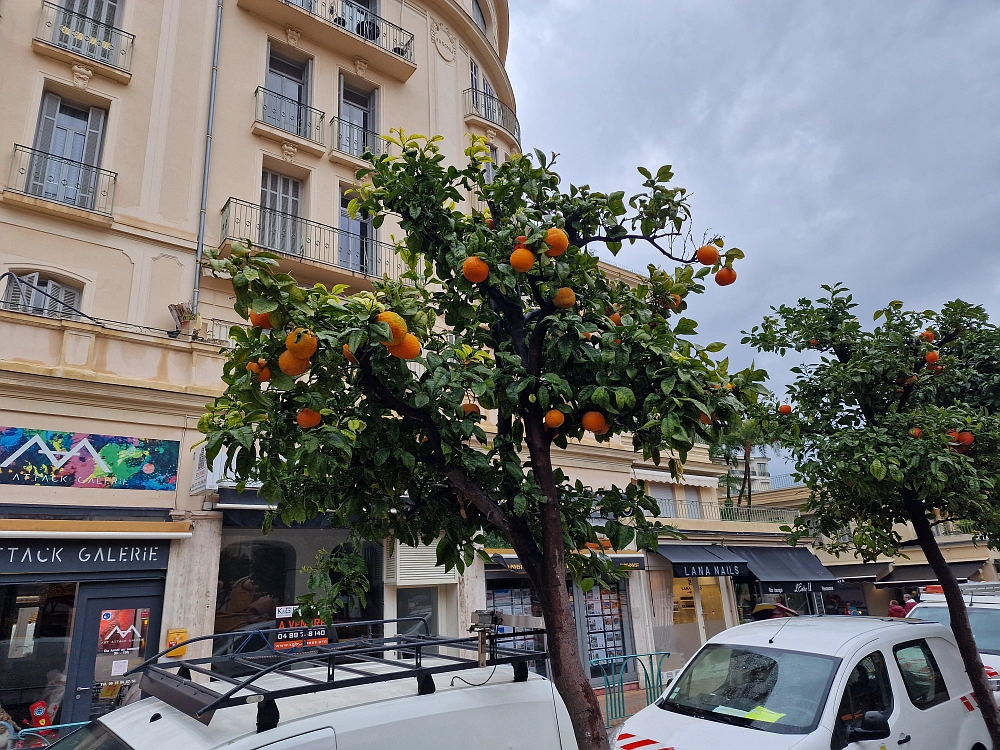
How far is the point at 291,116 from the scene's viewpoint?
45.5ft

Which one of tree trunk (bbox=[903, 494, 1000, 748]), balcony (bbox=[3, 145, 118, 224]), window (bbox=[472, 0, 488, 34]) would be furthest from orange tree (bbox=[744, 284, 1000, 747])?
window (bbox=[472, 0, 488, 34])

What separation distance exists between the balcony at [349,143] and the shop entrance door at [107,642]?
29.4 feet

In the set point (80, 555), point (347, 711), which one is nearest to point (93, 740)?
point (347, 711)

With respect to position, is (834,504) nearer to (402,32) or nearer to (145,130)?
(145,130)

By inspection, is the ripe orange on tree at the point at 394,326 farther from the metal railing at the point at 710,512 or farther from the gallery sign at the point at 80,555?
the metal railing at the point at 710,512

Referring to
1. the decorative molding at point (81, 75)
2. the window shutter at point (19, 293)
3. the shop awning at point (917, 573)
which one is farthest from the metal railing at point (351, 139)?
the shop awning at point (917, 573)

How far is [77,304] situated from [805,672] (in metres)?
10.8

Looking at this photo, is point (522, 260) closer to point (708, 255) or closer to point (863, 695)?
point (708, 255)

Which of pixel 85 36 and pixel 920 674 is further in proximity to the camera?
pixel 85 36

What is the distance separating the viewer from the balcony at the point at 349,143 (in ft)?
45.4

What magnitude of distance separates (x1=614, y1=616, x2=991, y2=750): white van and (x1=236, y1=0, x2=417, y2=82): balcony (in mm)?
14118

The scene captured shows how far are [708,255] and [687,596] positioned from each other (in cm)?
1557

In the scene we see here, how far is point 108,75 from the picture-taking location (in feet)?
37.5

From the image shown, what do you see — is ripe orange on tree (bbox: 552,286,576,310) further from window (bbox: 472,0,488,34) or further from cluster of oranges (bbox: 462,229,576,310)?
window (bbox: 472,0,488,34)
